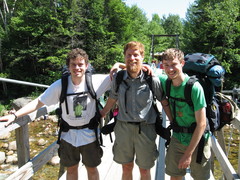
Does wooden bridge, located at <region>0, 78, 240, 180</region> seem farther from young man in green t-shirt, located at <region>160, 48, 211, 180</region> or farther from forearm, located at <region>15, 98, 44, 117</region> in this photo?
young man in green t-shirt, located at <region>160, 48, 211, 180</region>

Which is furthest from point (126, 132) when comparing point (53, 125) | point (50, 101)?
point (53, 125)

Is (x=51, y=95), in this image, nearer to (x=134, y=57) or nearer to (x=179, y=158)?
(x=134, y=57)

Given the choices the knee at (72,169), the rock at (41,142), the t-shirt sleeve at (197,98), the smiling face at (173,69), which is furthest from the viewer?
the rock at (41,142)

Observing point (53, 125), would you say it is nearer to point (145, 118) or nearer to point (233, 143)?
point (233, 143)

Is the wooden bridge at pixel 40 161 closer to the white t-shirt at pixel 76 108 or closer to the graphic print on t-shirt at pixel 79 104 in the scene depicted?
the white t-shirt at pixel 76 108

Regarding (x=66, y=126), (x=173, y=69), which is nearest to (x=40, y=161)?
(x=66, y=126)

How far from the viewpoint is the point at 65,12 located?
655 inches

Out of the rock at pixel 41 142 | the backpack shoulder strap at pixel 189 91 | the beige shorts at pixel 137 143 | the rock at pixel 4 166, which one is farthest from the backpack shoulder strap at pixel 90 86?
the rock at pixel 41 142

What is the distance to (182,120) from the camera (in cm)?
193

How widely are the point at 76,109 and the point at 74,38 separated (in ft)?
53.6

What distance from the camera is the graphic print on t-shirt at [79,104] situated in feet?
6.70

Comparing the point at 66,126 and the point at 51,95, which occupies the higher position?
the point at 51,95

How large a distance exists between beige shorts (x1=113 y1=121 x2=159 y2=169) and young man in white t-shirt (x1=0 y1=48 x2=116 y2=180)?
26 cm

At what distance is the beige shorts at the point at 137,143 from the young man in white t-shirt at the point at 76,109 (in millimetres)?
255
